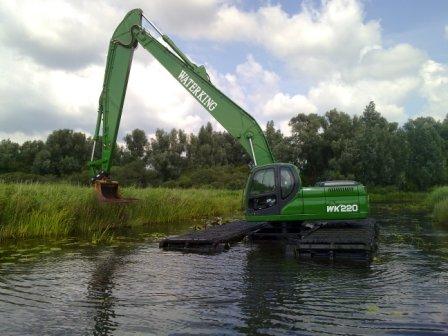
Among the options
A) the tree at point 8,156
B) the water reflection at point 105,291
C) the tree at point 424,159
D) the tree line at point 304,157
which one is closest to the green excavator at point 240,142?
the water reflection at point 105,291

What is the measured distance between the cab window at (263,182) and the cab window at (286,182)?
28 centimetres

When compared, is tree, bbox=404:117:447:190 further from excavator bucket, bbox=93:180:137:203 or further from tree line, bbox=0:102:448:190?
excavator bucket, bbox=93:180:137:203

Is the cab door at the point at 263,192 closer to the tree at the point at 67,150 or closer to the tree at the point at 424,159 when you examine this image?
the tree at the point at 67,150

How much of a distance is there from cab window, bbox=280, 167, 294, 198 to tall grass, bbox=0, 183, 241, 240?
712 cm

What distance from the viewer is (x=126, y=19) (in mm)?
18016

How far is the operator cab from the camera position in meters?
14.6

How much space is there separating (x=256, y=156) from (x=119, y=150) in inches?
2337

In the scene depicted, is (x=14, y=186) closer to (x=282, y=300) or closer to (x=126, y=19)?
(x=126, y=19)

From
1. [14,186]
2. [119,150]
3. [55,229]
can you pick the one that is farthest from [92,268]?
[119,150]

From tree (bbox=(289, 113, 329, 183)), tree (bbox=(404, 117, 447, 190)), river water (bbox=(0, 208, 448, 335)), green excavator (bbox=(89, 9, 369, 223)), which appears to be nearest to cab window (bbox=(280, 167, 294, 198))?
green excavator (bbox=(89, 9, 369, 223))

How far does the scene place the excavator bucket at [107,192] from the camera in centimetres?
1586

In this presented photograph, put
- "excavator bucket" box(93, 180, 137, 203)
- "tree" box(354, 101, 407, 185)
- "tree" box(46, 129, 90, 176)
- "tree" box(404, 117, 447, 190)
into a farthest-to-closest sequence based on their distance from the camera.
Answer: "tree" box(404, 117, 447, 190), "tree" box(46, 129, 90, 176), "tree" box(354, 101, 407, 185), "excavator bucket" box(93, 180, 137, 203)

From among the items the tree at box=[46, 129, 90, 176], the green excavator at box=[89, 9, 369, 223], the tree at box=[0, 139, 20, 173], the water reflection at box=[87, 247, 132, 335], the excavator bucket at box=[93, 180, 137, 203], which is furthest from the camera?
the tree at box=[0, 139, 20, 173]

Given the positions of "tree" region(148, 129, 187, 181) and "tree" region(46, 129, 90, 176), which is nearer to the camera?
"tree" region(46, 129, 90, 176)
